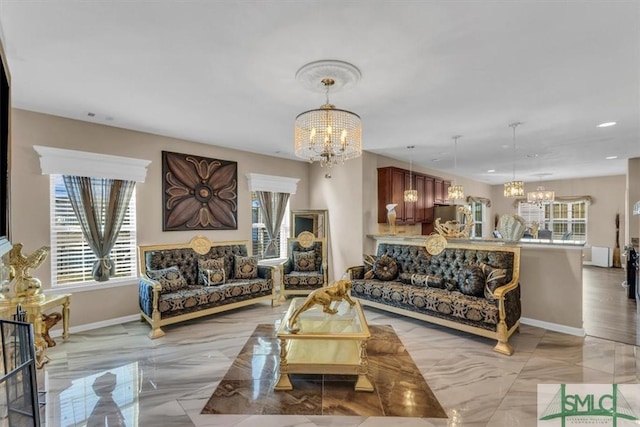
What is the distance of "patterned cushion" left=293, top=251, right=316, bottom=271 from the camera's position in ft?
18.0

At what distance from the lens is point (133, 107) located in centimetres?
342

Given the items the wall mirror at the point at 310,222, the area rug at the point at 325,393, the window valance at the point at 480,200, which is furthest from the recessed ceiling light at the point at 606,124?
the window valance at the point at 480,200

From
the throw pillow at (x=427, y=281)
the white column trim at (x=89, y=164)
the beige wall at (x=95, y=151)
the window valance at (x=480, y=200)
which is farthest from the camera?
the window valance at (x=480, y=200)

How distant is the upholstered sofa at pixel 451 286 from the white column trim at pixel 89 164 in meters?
3.45

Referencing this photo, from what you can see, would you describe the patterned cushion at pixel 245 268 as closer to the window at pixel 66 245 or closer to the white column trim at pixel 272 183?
the white column trim at pixel 272 183

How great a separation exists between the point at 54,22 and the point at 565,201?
12051mm

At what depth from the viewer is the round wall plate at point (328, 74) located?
242cm

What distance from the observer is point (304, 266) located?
216 inches

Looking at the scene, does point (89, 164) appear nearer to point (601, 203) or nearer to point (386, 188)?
point (386, 188)

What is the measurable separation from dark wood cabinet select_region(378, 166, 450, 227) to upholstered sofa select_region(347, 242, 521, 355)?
1.26 meters

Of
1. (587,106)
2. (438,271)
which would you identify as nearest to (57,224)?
(438,271)

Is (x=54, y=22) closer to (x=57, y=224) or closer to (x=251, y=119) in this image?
(x=251, y=119)

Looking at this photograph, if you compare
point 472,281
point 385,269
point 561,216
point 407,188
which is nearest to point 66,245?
point 385,269

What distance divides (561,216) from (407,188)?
6.83 m
